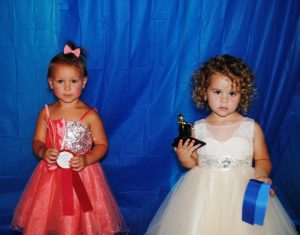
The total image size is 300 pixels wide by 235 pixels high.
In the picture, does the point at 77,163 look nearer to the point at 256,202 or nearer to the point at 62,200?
the point at 62,200

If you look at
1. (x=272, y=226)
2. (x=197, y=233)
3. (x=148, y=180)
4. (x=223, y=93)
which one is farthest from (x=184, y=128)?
(x=148, y=180)

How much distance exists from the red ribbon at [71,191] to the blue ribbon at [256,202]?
2.15 ft

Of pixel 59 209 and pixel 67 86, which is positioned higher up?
pixel 67 86

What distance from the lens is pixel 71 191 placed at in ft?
5.87

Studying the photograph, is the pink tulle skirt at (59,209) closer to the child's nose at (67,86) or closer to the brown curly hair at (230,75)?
the child's nose at (67,86)

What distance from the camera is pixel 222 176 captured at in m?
1.72

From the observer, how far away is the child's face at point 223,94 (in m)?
1.72

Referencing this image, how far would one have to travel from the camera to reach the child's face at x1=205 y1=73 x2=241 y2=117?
1.72 meters

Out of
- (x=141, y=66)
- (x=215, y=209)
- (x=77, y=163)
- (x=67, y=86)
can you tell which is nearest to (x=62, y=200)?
(x=77, y=163)

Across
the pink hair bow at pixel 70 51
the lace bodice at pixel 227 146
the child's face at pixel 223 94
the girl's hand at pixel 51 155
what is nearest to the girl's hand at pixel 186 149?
the lace bodice at pixel 227 146

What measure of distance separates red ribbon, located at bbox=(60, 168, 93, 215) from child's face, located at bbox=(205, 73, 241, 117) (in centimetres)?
65

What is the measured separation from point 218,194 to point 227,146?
0.20 meters

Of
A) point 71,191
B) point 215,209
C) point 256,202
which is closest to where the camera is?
point 256,202

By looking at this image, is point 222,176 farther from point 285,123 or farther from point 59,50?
point 59,50
